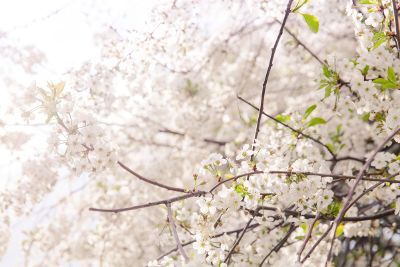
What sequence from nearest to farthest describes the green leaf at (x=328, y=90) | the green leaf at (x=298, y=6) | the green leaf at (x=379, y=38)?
1. the green leaf at (x=379, y=38)
2. the green leaf at (x=298, y=6)
3. the green leaf at (x=328, y=90)

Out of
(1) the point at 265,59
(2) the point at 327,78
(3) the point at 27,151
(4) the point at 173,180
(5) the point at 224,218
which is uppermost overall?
(1) the point at 265,59

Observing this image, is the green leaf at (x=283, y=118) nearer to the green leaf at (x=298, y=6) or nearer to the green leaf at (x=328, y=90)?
the green leaf at (x=328, y=90)

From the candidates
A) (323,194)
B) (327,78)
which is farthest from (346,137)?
(323,194)

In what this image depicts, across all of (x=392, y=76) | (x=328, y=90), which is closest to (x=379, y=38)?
(x=392, y=76)

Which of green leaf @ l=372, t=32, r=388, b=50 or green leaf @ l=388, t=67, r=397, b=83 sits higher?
green leaf @ l=372, t=32, r=388, b=50

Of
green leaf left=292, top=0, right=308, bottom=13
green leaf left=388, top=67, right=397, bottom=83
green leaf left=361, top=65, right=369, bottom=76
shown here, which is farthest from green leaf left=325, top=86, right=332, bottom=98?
green leaf left=292, top=0, right=308, bottom=13

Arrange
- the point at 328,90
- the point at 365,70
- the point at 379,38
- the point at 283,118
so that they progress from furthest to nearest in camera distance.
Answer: the point at 283,118
the point at 328,90
the point at 365,70
the point at 379,38

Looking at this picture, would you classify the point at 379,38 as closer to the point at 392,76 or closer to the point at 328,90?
the point at 392,76

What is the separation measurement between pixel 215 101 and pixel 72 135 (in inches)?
186

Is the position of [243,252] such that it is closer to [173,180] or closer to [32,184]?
[32,184]

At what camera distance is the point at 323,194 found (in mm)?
1880

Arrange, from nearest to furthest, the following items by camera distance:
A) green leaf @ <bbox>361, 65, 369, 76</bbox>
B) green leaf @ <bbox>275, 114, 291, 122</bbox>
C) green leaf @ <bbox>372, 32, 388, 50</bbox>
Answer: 1. green leaf @ <bbox>372, 32, 388, 50</bbox>
2. green leaf @ <bbox>361, 65, 369, 76</bbox>
3. green leaf @ <bbox>275, 114, 291, 122</bbox>

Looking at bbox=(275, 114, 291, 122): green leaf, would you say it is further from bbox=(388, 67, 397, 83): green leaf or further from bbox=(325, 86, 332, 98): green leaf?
bbox=(388, 67, 397, 83): green leaf

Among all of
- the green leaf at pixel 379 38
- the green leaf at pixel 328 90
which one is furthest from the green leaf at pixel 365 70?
the green leaf at pixel 379 38
